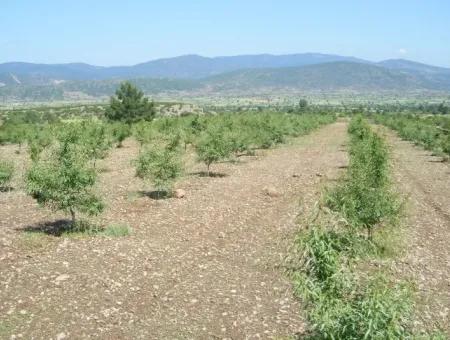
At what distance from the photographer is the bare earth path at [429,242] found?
50.2 ft

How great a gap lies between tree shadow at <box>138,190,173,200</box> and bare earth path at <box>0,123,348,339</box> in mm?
1133

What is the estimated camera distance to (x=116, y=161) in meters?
52.9

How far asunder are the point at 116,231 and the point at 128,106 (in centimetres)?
8668

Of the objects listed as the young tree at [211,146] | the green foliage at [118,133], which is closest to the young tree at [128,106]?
the green foliage at [118,133]

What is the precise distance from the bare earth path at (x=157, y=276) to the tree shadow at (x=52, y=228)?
656mm

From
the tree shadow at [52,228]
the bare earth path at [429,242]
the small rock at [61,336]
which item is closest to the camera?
the small rock at [61,336]

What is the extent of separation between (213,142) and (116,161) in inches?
645

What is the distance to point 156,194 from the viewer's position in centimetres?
3142

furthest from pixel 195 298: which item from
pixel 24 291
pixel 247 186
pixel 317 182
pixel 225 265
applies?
pixel 317 182

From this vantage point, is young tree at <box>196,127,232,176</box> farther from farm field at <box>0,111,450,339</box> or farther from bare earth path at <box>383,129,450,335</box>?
bare earth path at <box>383,129,450,335</box>

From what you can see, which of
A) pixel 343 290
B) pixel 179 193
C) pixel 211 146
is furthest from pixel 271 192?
pixel 343 290

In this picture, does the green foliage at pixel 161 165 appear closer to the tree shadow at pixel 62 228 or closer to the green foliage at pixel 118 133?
the tree shadow at pixel 62 228

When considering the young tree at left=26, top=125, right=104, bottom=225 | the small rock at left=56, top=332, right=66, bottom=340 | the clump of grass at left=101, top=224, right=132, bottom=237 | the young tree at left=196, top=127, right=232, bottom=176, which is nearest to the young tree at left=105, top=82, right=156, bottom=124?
the young tree at left=196, top=127, right=232, bottom=176

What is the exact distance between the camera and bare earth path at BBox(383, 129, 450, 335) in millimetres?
15297
